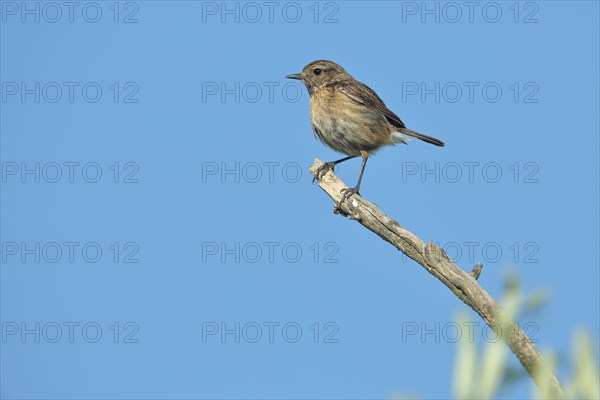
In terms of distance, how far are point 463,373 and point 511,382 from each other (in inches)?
2.2

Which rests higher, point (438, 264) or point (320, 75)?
point (320, 75)

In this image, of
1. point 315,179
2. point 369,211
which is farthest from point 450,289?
point 315,179

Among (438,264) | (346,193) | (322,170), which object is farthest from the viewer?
(322,170)

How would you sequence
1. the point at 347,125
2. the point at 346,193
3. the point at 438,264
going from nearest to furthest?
the point at 438,264, the point at 346,193, the point at 347,125

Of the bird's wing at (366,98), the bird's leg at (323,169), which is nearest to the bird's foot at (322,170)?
the bird's leg at (323,169)

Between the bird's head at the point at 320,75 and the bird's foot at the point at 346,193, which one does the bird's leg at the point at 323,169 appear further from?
the bird's head at the point at 320,75

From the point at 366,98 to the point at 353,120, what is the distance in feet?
1.97

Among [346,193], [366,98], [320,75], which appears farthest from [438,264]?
[320,75]

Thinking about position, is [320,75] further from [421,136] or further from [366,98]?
[421,136]

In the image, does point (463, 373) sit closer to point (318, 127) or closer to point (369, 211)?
point (369, 211)

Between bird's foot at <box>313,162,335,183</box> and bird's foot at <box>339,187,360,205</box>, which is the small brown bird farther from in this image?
bird's foot at <box>339,187,360,205</box>

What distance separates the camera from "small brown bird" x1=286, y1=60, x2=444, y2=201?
9.70 meters

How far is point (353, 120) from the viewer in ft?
31.8

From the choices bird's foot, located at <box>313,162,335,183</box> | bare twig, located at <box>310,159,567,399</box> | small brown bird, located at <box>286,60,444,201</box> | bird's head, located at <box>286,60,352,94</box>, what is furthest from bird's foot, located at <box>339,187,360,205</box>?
bird's head, located at <box>286,60,352,94</box>
